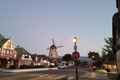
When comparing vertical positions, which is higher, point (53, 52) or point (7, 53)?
point (53, 52)

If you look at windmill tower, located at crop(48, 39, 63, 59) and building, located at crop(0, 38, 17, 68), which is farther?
windmill tower, located at crop(48, 39, 63, 59)

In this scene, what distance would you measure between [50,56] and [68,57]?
4524cm

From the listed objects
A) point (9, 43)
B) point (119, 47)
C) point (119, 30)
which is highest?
point (9, 43)

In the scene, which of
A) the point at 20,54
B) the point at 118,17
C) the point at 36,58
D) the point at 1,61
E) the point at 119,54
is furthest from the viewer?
the point at 36,58

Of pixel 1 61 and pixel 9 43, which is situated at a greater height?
pixel 9 43

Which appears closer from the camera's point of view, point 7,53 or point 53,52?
point 7,53

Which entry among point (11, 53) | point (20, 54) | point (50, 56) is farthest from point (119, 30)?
point (50, 56)

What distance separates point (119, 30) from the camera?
9.52 m

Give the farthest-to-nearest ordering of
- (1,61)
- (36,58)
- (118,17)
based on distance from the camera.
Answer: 1. (36,58)
2. (1,61)
3. (118,17)

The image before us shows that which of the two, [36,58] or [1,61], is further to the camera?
[36,58]

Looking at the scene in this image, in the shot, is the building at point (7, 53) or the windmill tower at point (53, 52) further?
the windmill tower at point (53, 52)

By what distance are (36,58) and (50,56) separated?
13.7 metres

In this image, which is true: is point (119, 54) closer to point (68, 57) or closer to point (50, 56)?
point (50, 56)

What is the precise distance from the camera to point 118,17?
9891mm
